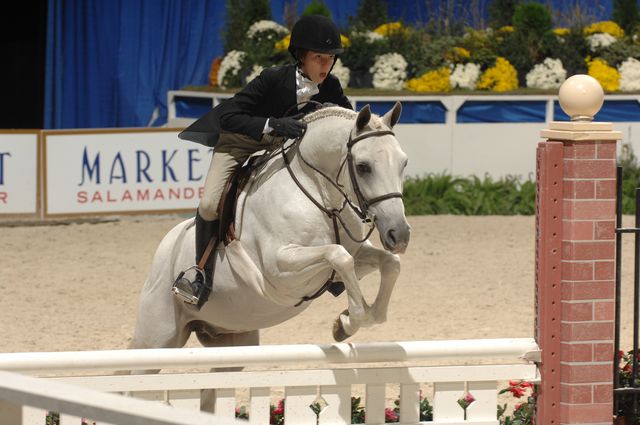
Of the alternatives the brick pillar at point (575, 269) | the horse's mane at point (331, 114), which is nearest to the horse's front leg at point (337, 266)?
the horse's mane at point (331, 114)

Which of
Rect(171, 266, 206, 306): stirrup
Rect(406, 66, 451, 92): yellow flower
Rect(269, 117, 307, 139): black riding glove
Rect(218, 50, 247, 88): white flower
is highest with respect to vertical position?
Rect(218, 50, 247, 88): white flower

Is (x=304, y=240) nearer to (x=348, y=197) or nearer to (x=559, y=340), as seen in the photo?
(x=348, y=197)

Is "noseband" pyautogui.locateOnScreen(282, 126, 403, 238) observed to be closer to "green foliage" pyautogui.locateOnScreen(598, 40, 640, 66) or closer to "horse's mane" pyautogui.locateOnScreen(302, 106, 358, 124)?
"horse's mane" pyautogui.locateOnScreen(302, 106, 358, 124)

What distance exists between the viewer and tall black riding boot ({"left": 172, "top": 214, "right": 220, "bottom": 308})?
542 centimetres

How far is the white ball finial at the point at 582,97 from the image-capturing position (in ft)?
16.0

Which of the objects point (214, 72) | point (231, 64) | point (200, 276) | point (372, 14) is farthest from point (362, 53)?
point (200, 276)

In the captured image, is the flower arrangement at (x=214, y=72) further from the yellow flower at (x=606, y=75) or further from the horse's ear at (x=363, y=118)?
the horse's ear at (x=363, y=118)

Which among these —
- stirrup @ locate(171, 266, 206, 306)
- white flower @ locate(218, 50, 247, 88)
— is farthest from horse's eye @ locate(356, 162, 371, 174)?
white flower @ locate(218, 50, 247, 88)

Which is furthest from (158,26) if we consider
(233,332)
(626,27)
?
(233,332)

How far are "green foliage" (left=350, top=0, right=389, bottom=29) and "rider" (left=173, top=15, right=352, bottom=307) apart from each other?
9886mm

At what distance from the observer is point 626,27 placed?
15.6m

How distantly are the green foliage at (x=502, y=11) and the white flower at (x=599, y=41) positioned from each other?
111 centimetres

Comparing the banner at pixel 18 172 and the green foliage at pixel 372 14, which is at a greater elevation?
the green foliage at pixel 372 14

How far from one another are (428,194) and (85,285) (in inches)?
185
